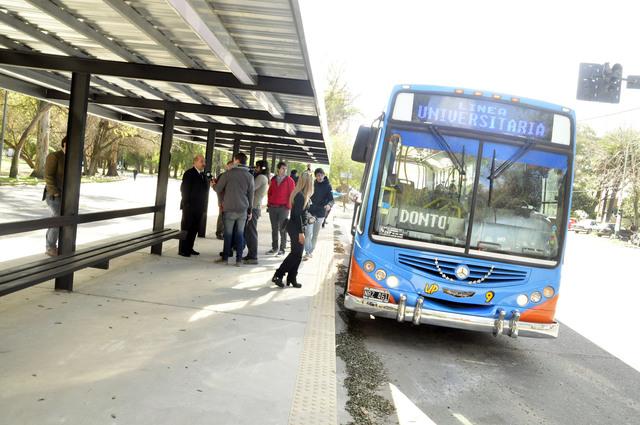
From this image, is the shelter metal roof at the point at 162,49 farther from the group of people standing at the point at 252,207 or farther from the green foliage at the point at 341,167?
the green foliage at the point at 341,167

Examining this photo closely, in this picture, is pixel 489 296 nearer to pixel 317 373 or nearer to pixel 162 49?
pixel 317 373

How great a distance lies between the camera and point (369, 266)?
21.2ft

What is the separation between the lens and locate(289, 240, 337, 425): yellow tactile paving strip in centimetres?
408

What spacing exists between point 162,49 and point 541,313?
5.32 meters

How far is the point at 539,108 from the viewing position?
6582 millimetres

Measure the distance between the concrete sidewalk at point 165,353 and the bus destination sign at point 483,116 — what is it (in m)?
2.71

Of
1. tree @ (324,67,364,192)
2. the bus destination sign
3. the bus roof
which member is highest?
tree @ (324,67,364,192)

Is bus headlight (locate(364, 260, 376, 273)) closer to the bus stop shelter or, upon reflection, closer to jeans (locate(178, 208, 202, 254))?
the bus stop shelter

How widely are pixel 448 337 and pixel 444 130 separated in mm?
2707

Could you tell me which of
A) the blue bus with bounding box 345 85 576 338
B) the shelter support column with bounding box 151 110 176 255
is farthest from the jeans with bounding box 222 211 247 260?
the blue bus with bounding box 345 85 576 338

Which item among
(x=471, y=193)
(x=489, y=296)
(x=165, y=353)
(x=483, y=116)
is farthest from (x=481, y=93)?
(x=165, y=353)

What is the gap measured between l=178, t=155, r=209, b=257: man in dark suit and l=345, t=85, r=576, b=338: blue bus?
4684mm

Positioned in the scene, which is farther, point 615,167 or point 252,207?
point 615,167

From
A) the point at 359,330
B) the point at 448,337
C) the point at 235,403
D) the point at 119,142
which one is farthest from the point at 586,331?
the point at 119,142
